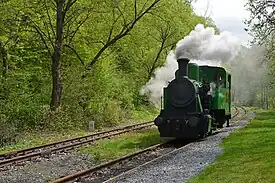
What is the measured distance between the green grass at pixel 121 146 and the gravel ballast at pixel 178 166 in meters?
1.96

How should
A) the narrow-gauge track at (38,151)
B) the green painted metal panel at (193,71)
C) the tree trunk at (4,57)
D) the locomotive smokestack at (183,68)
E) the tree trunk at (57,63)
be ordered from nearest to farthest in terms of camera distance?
the narrow-gauge track at (38,151) → the locomotive smokestack at (183,68) → the green painted metal panel at (193,71) → the tree trunk at (4,57) → the tree trunk at (57,63)

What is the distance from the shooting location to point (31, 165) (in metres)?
13.4

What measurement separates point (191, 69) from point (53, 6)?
9.80m

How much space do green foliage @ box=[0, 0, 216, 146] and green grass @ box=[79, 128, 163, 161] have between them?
168 inches

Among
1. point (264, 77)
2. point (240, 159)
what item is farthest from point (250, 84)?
point (240, 159)

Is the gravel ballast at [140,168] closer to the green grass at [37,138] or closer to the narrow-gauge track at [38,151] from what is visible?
the narrow-gauge track at [38,151]

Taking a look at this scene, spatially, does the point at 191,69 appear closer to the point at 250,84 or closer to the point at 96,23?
the point at 96,23

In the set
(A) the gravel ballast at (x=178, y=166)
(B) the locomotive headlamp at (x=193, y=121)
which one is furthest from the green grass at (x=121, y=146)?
(A) the gravel ballast at (x=178, y=166)

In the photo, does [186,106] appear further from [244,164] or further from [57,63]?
[57,63]

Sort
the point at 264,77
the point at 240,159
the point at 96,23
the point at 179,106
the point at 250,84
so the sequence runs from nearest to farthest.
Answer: the point at 240,159 < the point at 179,106 < the point at 96,23 < the point at 264,77 < the point at 250,84

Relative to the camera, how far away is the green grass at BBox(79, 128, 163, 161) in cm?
1530

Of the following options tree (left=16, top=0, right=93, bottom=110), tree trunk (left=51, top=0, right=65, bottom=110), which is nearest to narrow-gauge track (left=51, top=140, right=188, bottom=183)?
tree trunk (left=51, top=0, right=65, bottom=110)

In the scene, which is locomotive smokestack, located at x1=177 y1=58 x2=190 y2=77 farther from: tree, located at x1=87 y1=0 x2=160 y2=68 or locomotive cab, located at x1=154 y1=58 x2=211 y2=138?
tree, located at x1=87 y1=0 x2=160 y2=68

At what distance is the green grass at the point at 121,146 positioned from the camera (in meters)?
15.3
